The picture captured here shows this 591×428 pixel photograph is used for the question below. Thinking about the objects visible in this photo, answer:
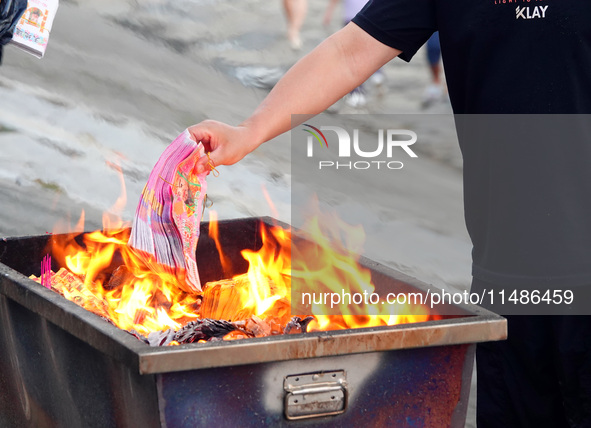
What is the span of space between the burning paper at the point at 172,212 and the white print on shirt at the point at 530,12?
32.1 inches

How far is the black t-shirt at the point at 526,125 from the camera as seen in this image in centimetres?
186

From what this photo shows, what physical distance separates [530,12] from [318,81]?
57cm

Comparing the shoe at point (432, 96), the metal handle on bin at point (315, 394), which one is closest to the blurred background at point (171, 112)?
the shoe at point (432, 96)

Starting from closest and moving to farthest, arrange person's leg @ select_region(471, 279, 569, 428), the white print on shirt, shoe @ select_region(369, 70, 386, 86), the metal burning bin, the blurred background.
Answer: the metal burning bin
the white print on shirt
person's leg @ select_region(471, 279, 569, 428)
the blurred background
shoe @ select_region(369, 70, 386, 86)

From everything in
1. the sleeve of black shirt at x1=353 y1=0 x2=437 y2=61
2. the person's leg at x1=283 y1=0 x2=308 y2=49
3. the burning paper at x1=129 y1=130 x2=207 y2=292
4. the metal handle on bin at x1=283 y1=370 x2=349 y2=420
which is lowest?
the metal handle on bin at x1=283 y1=370 x2=349 y2=420

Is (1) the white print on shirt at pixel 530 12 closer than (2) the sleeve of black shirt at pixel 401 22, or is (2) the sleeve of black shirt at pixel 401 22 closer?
(1) the white print on shirt at pixel 530 12

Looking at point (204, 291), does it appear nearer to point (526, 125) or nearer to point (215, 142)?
point (215, 142)

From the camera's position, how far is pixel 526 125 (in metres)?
1.91

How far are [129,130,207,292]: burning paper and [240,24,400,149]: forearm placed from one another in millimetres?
197

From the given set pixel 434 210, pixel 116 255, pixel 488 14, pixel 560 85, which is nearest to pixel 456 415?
pixel 560 85

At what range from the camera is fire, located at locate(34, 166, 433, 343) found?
202 centimetres

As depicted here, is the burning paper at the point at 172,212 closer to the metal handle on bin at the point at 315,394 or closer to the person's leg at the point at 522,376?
the metal handle on bin at the point at 315,394

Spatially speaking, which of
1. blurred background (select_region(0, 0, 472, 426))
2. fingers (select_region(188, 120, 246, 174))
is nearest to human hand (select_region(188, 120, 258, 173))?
fingers (select_region(188, 120, 246, 174))

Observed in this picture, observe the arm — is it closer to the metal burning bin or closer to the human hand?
the human hand
